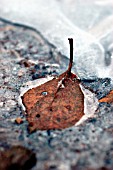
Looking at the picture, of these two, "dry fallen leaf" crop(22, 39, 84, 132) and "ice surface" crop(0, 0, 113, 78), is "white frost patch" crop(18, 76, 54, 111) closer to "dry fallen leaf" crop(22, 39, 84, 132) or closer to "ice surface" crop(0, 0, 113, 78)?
"dry fallen leaf" crop(22, 39, 84, 132)

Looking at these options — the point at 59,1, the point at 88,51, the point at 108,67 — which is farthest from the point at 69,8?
the point at 108,67

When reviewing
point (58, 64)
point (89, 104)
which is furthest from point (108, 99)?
point (58, 64)

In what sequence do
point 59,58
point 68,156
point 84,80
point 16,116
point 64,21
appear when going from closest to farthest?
point 68,156
point 16,116
point 84,80
point 59,58
point 64,21

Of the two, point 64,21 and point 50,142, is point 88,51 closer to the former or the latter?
point 64,21

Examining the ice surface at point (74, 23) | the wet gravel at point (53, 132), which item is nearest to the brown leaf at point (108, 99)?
the wet gravel at point (53, 132)

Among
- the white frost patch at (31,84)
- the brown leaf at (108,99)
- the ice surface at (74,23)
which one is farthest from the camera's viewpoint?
the ice surface at (74,23)

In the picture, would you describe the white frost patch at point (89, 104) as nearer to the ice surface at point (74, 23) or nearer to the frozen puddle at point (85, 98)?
the frozen puddle at point (85, 98)

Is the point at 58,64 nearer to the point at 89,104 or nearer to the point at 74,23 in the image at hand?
the point at 89,104

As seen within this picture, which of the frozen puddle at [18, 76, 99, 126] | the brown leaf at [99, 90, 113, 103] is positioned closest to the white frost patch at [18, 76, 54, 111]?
the frozen puddle at [18, 76, 99, 126]

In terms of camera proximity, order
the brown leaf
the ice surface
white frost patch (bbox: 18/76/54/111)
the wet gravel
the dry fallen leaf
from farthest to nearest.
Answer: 1. the ice surface
2. white frost patch (bbox: 18/76/54/111)
3. the brown leaf
4. the dry fallen leaf
5. the wet gravel
